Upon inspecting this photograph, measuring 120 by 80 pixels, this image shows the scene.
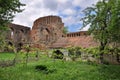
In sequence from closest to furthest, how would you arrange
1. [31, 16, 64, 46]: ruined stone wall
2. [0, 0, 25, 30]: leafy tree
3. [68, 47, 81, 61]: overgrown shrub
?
[0, 0, 25, 30]: leafy tree
[68, 47, 81, 61]: overgrown shrub
[31, 16, 64, 46]: ruined stone wall

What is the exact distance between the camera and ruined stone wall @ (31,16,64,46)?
49872mm

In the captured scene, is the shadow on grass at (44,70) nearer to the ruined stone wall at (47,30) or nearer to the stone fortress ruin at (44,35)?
the stone fortress ruin at (44,35)

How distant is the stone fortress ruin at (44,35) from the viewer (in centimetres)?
4506

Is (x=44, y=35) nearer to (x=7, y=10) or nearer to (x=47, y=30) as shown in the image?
(x=47, y=30)

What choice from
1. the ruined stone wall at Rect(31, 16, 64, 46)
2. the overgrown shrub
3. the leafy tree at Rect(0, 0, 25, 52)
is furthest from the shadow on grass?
the ruined stone wall at Rect(31, 16, 64, 46)

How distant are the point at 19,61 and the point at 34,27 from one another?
34498 mm

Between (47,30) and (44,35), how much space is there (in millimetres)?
2388

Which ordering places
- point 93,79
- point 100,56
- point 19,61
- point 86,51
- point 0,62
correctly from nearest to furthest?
point 93,79 < point 0,62 < point 19,61 < point 100,56 < point 86,51

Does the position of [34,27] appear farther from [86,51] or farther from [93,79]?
[93,79]

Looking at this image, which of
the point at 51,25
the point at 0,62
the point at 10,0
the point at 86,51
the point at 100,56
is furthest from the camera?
the point at 51,25

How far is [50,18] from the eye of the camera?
5800 cm

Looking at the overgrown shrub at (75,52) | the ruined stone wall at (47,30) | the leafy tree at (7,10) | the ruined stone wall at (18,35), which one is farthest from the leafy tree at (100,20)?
the ruined stone wall at (18,35)

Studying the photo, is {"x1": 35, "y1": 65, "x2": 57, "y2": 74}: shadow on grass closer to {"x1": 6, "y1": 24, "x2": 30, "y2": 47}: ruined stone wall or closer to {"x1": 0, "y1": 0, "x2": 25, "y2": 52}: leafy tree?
{"x1": 0, "y1": 0, "x2": 25, "y2": 52}: leafy tree


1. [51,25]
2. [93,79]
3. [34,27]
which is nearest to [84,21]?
[93,79]
